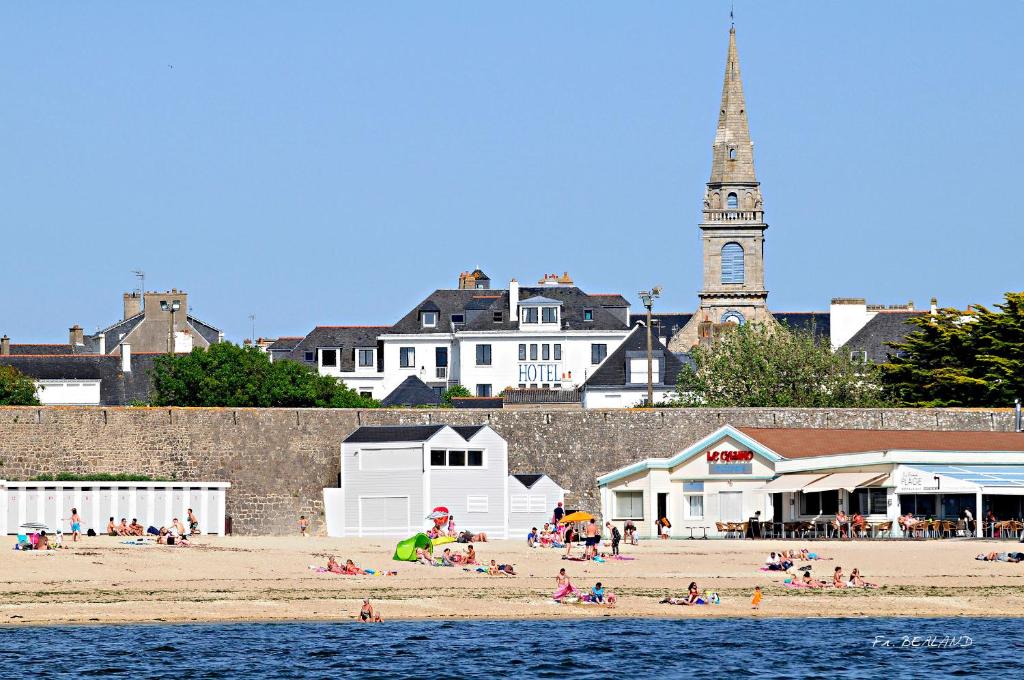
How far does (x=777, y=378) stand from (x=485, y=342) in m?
26.9

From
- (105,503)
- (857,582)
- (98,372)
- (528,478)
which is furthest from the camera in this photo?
(98,372)

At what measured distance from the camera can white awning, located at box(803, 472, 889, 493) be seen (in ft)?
166

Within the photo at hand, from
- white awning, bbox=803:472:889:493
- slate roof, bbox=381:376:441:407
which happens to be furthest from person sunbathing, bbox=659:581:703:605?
slate roof, bbox=381:376:441:407

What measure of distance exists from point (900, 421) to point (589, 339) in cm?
3918

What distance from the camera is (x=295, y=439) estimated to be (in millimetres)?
58844

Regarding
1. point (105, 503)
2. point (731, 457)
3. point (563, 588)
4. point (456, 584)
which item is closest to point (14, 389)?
point (105, 503)

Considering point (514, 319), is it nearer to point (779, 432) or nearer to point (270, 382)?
point (270, 382)

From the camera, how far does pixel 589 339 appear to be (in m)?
99.8

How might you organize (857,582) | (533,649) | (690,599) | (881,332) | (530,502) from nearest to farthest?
(533,649) < (690,599) < (857,582) < (530,502) < (881,332)

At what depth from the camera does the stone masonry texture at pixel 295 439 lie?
57.4m

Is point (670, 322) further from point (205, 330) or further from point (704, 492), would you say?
point (704, 492)

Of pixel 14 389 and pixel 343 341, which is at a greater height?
pixel 343 341

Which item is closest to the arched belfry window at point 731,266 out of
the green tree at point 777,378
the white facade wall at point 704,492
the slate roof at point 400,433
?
the green tree at point 777,378

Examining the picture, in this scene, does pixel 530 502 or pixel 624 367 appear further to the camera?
pixel 624 367
